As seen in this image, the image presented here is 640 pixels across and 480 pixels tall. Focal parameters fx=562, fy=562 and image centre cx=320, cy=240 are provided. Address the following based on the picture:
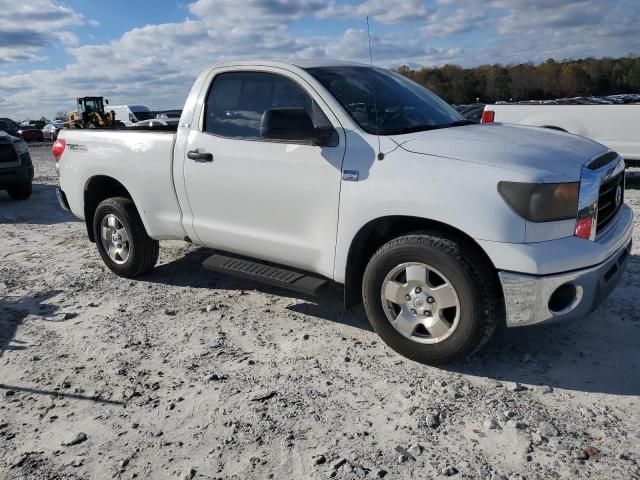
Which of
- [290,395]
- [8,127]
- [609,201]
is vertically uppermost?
[609,201]

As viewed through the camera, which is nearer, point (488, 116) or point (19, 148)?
point (488, 116)

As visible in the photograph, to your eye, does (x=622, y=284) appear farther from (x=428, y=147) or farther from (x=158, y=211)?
(x=158, y=211)

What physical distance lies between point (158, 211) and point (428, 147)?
→ 2556 mm

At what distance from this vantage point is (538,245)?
9.94 ft

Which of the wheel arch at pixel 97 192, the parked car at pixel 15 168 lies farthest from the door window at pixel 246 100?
the parked car at pixel 15 168

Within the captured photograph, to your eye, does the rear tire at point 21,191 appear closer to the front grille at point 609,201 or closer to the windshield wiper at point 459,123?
the windshield wiper at point 459,123

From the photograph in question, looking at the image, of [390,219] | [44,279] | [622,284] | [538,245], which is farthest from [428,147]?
[44,279]

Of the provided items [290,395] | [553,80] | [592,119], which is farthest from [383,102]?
[553,80]

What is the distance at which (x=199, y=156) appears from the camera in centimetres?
434

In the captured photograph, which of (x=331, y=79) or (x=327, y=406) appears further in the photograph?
(x=331, y=79)

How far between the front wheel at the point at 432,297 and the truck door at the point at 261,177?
44cm

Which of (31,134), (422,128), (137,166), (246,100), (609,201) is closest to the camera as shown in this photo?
(609,201)

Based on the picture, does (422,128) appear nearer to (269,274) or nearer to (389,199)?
(389,199)

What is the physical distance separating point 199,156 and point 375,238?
157 cm
